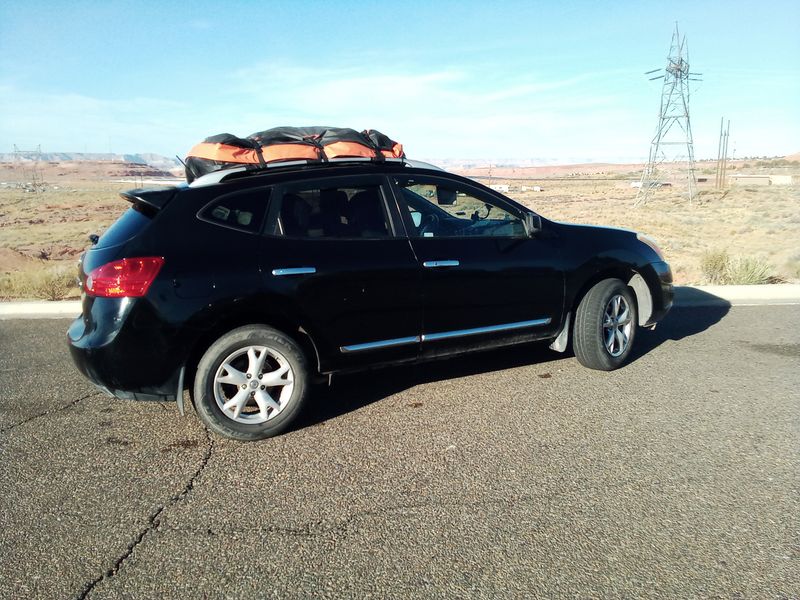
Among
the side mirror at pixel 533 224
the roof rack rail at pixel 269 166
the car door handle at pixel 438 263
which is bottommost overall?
the car door handle at pixel 438 263

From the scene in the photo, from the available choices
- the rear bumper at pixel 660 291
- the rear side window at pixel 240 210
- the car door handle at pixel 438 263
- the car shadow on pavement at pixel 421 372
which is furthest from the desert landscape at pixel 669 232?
the car door handle at pixel 438 263

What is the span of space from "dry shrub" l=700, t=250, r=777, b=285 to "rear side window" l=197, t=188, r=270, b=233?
8931 mm

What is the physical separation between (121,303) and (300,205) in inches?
52.8

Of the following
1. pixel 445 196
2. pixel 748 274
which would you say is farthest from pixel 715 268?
pixel 445 196

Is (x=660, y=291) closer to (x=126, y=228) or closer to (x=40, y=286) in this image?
(x=126, y=228)

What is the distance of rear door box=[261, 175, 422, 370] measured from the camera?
4.48 meters

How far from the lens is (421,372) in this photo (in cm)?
582

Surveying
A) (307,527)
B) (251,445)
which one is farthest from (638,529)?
(251,445)

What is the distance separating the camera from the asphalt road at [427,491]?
9.54ft

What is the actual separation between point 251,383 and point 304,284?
0.74m

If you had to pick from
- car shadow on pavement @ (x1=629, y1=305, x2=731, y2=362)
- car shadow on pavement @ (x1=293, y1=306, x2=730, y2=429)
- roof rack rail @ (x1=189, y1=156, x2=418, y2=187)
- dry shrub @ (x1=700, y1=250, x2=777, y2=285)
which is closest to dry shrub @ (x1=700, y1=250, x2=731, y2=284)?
dry shrub @ (x1=700, y1=250, x2=777, y2=285)

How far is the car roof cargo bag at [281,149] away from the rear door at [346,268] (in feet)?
1.30

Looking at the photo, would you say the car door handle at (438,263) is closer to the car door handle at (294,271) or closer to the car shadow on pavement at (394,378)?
the car shadow on pavement at (394,378)

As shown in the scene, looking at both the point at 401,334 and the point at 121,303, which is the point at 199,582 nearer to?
the point at 121,303
